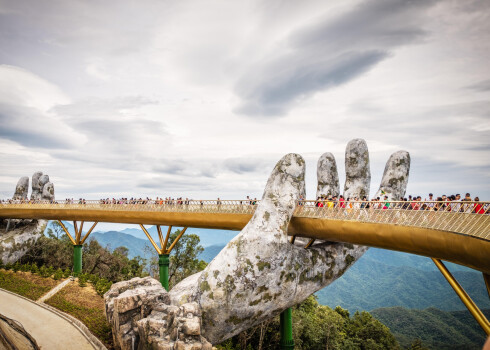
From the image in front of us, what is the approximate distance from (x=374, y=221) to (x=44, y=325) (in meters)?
15.4

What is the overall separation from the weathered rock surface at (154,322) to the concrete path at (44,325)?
84.6 inches

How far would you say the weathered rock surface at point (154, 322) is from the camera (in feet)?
36.8

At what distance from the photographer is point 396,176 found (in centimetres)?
1778

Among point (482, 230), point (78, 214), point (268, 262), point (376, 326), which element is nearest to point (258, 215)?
point (268, 262)

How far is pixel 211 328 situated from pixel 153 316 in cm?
246

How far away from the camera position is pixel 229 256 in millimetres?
14156

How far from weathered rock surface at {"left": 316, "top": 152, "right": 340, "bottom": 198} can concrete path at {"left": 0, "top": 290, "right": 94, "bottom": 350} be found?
13822mm

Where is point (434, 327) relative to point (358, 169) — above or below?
below

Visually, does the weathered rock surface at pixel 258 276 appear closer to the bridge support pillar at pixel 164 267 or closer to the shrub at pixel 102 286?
the bridge support pillar at pixel 164 267

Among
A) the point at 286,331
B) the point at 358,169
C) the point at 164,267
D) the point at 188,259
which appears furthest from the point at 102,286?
the point at 358,169

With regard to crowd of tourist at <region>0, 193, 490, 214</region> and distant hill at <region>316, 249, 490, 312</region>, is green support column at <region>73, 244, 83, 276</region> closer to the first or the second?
crowd of tourist at <region>0, 193, 490, 214</region>

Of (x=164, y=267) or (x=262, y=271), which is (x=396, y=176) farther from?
(x=164, y=267)

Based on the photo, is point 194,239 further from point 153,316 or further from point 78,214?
point 153,316

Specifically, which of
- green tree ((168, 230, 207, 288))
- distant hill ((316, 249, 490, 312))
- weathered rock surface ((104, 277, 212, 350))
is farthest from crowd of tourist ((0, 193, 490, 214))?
distant hill ((316, 249, 490, 312))
